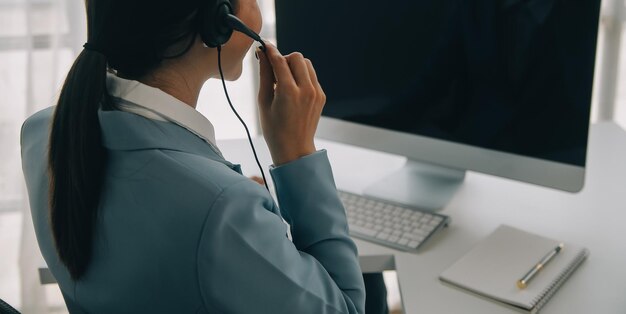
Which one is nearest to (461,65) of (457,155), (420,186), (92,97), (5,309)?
(457,155)

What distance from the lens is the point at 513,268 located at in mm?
1157

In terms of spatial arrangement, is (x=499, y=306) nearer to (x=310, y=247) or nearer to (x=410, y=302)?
(x=410, y=302)

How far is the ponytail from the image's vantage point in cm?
86

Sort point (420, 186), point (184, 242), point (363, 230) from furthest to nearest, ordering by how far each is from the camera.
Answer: point (420, 186)
point (363, 230)
point (184, 242)

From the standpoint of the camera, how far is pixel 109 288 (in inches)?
34.0

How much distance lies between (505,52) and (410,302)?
43 centimetres

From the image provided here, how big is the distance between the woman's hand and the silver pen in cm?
36

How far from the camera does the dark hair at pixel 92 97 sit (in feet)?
2.81

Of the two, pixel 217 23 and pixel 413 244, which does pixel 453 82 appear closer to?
pixel 413 244

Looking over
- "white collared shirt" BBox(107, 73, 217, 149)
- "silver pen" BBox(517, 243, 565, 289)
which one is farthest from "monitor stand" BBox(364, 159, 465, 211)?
"white collared shirt" BBox(107, 73, 217, 149)

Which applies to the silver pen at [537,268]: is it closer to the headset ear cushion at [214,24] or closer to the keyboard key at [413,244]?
the keyboard key at [413,244]

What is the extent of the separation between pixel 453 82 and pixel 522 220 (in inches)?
10.4

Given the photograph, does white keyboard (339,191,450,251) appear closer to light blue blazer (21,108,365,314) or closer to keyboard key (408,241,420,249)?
keyboard key (408,241,420,249)

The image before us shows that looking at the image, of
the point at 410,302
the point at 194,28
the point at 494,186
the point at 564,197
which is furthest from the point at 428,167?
the point at 194,28
